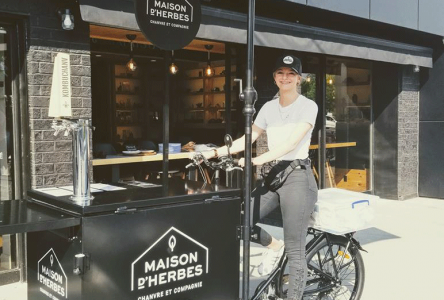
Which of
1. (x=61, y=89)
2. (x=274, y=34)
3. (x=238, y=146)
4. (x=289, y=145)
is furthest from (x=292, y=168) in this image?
(x=274, y=34)

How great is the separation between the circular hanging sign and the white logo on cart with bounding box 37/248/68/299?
159 cm

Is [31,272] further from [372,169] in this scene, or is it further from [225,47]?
[372,169]

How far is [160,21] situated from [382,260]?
3.91 meters

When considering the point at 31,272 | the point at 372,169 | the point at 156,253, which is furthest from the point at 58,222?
the point at 372,169

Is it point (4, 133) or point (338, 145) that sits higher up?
point (4, 133)

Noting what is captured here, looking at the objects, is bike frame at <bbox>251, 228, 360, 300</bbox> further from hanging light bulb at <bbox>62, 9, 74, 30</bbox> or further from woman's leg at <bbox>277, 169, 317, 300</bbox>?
hanging light bulb at <bbox>62, 9, 74, 30</bbox>

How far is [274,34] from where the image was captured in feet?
21.4

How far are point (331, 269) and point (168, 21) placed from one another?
2255 millimetres

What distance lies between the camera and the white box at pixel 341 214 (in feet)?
11.9

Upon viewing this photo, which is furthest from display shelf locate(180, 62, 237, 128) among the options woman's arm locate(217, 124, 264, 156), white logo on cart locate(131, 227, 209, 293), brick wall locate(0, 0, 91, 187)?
white logo on cart locate(131, 227, 209, 293)

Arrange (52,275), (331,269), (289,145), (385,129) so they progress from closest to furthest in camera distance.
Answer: (52,275), (289,145), (331,269), (385,129)

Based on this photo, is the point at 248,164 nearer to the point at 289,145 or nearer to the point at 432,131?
the point at 289,145

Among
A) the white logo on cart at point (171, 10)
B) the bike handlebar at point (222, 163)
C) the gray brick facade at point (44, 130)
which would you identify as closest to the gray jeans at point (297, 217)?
the bike handlebar at point (222, 163)

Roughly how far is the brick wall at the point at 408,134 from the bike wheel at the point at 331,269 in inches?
257
